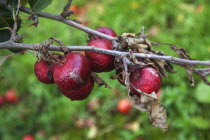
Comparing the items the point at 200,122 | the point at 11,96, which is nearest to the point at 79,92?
the point at 200,122

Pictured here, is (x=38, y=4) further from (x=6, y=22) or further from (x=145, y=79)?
(x=145, y=79)

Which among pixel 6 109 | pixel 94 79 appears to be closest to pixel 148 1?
pixel 6 109

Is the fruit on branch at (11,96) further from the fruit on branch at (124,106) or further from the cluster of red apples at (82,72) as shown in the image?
the cluster of red apples at (82,72)

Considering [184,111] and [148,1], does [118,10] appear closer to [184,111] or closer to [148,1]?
[148,1]

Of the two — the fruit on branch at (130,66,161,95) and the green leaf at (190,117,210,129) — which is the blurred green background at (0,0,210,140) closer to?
the green leaf at (190,117,210,129)

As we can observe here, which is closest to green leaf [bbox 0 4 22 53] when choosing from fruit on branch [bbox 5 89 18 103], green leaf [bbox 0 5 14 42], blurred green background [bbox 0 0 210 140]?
green leaf [bbox 0 5 14 42]

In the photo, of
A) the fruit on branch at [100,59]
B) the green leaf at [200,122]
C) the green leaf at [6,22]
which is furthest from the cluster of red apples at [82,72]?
the green leaf at [200,122]
